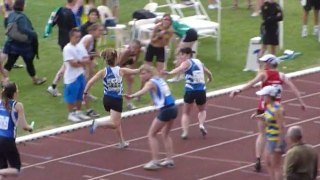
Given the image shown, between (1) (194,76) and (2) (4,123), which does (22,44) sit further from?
(2) (4,123)

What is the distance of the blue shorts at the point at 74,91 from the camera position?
19.3 m

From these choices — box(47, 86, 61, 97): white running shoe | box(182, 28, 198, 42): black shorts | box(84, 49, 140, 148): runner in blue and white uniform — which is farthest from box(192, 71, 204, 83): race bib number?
box(47, 86, 61, 97): white running shoe

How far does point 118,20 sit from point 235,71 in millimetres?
5712

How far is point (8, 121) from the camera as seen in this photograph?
1491 centimetres

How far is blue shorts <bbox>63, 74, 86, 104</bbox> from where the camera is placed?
1925 centimetres

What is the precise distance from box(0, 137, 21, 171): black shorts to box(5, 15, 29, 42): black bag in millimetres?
6565

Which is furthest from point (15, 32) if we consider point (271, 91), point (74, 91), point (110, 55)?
point (271, 91)

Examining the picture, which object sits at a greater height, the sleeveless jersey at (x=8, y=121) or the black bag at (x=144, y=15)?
the sleeveless jersey at (x=8, y=121)

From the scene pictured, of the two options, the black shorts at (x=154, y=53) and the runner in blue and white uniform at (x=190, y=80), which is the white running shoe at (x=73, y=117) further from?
the black shorts at (x=154, y=53)

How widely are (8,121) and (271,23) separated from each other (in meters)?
9.52

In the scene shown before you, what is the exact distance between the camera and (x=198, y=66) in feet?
58.6

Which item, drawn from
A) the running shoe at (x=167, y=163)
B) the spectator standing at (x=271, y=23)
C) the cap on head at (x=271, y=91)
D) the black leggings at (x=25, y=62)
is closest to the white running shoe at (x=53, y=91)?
the black leggings at (x=25, y=62)

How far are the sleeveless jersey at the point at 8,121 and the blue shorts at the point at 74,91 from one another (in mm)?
4364

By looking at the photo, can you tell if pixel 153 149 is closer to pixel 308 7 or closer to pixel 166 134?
pixel 166 134
